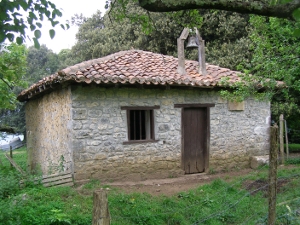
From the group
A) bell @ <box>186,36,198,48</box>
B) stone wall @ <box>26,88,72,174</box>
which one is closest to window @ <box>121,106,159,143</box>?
stone wall @ <box>26,88,72,174</box>

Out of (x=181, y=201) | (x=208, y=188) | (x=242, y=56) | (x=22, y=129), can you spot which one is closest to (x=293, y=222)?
(x=181, y=201)

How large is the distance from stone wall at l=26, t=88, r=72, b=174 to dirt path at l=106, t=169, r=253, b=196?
147 cm

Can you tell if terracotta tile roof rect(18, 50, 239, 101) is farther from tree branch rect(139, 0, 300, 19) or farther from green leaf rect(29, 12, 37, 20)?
green leaf rect(29, 12, 37, 20)

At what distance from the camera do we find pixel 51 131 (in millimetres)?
9039

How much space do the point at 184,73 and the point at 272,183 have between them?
544cm

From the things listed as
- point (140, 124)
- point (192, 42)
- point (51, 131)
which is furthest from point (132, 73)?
point (51, 131)

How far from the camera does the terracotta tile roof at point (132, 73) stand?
Answer: 695 centimetres

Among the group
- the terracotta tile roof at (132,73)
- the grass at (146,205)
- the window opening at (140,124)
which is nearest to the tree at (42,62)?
the terracotta tile roof at (132,73)

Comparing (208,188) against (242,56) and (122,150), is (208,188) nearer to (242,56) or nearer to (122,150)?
(122,150)

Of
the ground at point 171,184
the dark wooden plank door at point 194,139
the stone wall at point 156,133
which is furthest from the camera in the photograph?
the dark wooden plank door at point 194,139

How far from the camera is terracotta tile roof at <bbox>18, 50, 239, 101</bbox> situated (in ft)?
22.8

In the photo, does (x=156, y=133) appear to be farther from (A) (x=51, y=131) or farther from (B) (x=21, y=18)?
(B) (x=21, y=18)

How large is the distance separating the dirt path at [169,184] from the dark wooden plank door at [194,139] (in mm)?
320

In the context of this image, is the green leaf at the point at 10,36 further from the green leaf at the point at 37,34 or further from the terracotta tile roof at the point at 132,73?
the terracotta tile roof at the point at 132,73
